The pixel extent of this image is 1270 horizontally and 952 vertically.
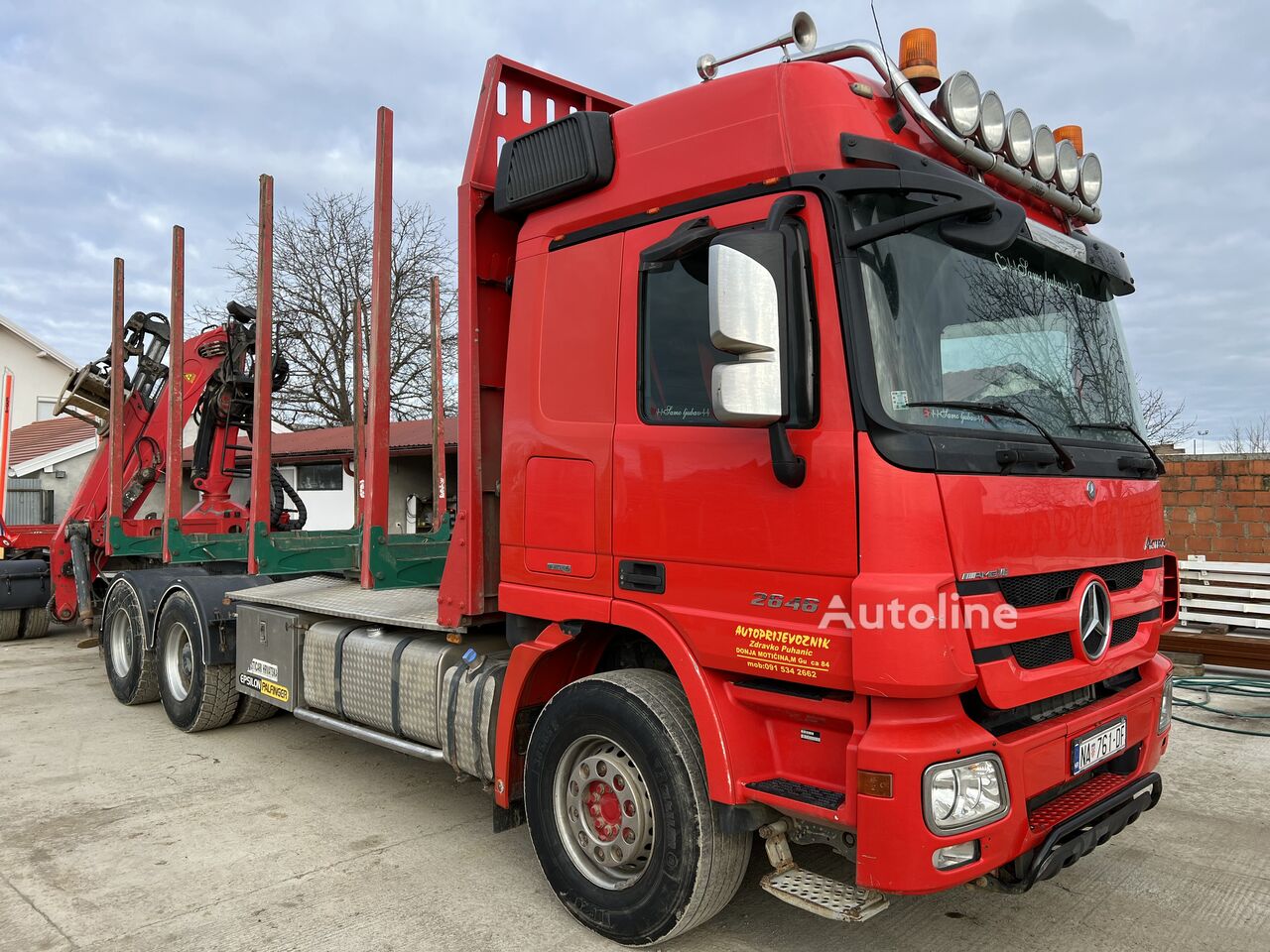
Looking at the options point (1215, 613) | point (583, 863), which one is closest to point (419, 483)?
point (1215, 613)

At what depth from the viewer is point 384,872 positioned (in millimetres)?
4055

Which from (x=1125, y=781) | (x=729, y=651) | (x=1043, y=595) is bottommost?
(x=1125, y=781)

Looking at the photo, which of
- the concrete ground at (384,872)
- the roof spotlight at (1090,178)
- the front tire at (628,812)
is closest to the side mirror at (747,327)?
the front tire at (628,812)

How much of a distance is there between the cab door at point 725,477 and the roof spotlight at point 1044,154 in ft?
3.82

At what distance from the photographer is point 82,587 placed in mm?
9109

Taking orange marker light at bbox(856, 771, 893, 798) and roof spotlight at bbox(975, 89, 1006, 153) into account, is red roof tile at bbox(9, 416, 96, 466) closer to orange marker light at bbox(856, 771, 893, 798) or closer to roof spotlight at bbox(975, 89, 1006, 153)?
roof spotlight at bbox(975, 89, 1006, 153)

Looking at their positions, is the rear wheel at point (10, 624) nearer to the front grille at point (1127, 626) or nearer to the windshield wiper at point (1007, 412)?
the windshield wiper at point (1007, 412)

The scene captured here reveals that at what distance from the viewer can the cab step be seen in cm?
273

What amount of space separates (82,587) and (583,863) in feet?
25.5

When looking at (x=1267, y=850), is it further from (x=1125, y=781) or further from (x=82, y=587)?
(x=82, y=587)

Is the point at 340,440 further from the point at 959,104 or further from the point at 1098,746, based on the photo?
the point at 1098,746

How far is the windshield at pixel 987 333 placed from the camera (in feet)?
9.13

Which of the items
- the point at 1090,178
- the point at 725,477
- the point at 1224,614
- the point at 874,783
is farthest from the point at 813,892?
the point at 1224,614

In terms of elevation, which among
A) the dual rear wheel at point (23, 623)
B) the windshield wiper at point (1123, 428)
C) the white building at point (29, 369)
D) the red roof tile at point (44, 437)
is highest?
the white building at point (29, 369)
